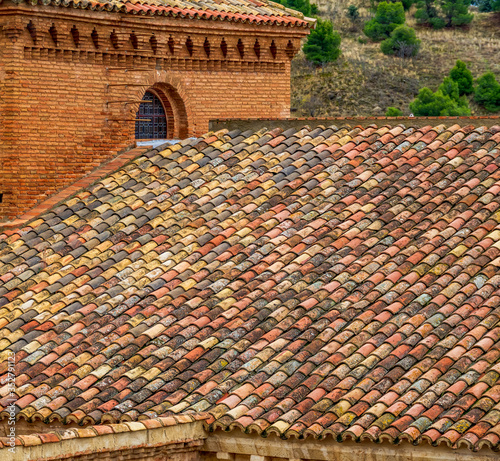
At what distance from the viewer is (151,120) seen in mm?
13578

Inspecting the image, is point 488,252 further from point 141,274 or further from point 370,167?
point 141,274

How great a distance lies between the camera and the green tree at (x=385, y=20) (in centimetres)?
4975

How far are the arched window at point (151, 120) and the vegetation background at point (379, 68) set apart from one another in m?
27.9

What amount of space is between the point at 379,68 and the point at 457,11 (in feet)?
25.8

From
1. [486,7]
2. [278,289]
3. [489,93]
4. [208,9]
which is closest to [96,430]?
[278,289]

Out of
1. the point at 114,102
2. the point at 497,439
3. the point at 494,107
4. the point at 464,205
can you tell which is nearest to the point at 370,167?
the point at 464,205

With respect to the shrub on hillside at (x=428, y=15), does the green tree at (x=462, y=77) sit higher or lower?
lower

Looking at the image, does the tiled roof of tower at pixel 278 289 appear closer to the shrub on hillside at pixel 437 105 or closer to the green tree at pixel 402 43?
the shrub on hillside at pixel 437 105

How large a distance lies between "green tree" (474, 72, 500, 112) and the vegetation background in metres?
0.55

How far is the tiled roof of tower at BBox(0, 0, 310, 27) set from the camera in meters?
12.1

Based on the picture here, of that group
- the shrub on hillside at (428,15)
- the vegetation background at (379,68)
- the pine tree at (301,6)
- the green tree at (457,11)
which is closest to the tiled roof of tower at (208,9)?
the vegetation background at (379,68)

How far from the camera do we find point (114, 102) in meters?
12.8

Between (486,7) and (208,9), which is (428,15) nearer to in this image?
(486,7)

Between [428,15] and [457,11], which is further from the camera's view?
[428,15]
